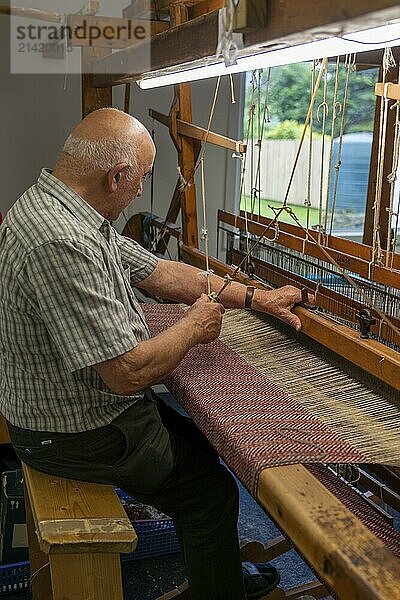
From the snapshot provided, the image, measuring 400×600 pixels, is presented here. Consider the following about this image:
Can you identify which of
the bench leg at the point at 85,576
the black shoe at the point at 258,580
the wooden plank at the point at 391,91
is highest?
the wooden plank at the point at 391,91

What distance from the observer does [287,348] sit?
7.59 feet

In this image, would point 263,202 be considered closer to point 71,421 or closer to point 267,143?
point 267,143

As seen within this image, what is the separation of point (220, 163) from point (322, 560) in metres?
3.86

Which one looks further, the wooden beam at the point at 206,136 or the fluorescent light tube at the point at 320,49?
the wooden beam at the point at 206,136

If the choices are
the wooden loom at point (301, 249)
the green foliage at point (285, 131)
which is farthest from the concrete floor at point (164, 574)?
the green foliage at point (285, 131)

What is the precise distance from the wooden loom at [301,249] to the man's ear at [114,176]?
0.33 metres

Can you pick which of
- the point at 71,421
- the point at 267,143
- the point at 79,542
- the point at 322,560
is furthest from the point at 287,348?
the point at 267,143

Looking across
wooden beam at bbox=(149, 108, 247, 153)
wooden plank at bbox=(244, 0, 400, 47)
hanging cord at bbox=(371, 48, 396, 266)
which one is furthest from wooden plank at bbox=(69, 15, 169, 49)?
wooden plank at bbox=(244, 0, 400, 47)

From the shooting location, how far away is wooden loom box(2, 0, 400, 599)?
42.7 inches

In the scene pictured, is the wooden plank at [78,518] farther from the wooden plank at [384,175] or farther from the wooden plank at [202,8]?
the wooden plank at [384,175]

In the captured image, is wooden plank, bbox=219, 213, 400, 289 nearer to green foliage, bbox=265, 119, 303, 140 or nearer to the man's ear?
the man's ear

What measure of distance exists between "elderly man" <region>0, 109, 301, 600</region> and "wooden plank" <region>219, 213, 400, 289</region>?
52 centimetres

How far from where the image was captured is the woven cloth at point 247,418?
59.0 inches

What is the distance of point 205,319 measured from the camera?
214 cm
